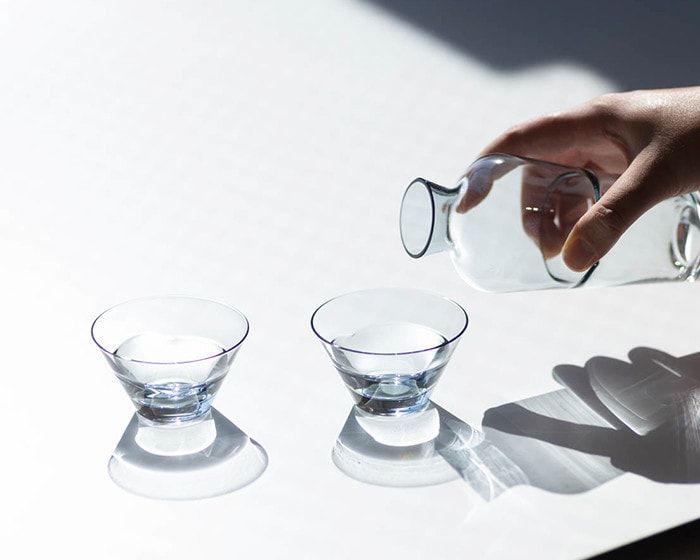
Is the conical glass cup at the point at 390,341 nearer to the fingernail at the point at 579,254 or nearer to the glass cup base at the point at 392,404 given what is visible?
the glass cup base at the point at 392,404

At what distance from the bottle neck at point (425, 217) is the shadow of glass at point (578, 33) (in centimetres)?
74

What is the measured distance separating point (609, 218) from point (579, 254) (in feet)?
0.13

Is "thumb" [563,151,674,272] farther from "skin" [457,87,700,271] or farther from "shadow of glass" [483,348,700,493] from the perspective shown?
"shadow of glass" [483,348,700,493]

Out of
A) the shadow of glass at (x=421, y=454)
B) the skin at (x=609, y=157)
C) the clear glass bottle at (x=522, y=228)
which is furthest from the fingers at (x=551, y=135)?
the shadow of glass at (x=421, y=454)

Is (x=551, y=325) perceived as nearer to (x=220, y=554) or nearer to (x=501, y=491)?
(x=501, y=491)

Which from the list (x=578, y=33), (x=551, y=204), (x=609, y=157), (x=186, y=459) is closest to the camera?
(x=186, y=459)

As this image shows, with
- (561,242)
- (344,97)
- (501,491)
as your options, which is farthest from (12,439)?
(344,97)

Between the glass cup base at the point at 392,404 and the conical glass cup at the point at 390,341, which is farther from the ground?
the conical glass cup at the point at 390,341

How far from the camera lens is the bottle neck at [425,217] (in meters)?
0.98

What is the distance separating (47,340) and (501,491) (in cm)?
44

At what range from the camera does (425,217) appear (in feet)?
3.30

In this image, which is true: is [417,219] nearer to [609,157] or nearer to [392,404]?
[392,404]

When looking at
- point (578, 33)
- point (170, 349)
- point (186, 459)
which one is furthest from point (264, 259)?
point (578, 33)

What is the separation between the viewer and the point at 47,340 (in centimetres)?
105
